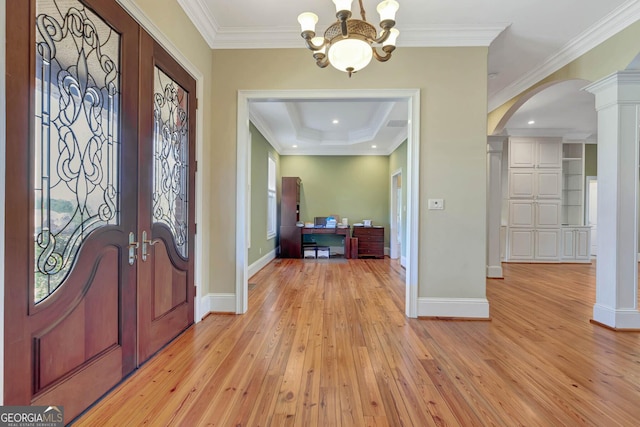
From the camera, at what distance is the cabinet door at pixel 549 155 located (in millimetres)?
6062

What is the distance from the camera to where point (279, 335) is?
2.44 meters

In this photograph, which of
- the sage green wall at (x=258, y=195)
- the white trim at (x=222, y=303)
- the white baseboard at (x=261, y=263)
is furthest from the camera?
the sage green wall at (x=258, y=195)

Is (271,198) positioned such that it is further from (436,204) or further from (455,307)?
(455,307)

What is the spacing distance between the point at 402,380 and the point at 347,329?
82 cm

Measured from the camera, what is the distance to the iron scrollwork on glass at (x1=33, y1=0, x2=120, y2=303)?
1.27 meters

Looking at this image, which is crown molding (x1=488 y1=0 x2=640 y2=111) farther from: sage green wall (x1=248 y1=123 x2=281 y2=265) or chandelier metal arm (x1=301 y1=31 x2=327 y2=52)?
sage green wall (x1=248 y1=123 x2=281 y2=265)

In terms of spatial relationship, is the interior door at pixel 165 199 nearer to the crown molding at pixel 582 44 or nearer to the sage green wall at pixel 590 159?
the crown molding at pixel 582 44

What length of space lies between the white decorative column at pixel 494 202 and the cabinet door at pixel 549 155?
223 centimetres

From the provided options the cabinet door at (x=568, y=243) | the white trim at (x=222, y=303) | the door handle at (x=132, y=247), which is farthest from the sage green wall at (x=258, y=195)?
the cabinet door at (x=568, y=243)

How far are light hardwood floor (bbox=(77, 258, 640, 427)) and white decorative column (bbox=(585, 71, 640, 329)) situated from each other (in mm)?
278

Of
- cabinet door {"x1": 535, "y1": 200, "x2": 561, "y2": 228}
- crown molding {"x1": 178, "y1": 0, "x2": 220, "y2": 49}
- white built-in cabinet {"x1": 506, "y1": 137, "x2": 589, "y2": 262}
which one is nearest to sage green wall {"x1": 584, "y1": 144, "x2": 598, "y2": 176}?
white built-in cabinet {"x1": 506, "y1": 137, "x2": 589, "y2": 262}

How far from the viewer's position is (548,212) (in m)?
6.03

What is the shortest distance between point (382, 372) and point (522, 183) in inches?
236

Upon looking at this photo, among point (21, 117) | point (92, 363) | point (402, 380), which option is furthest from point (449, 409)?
point (21, 117)
